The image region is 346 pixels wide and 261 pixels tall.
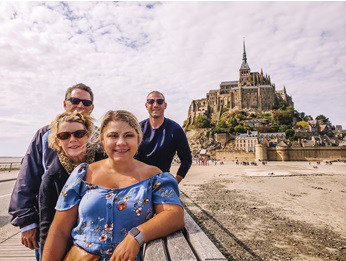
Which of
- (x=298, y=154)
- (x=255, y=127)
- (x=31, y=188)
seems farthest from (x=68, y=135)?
(x=255, y=127)

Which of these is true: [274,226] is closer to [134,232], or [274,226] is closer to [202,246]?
[202,246]

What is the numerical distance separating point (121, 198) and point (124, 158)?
27 cm

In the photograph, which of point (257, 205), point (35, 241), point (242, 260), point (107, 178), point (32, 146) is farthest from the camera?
point (257, 205)

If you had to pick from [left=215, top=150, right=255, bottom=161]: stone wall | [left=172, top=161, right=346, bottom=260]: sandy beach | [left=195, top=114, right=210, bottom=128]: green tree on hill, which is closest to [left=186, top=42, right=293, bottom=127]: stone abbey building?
[left=195, top=114, right=210, bottom=128]: green tree on hill

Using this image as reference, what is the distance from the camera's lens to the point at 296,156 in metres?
50.8

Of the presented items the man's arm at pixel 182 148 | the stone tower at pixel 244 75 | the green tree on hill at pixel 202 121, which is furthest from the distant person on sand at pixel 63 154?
the stone tower at pixel 244 75

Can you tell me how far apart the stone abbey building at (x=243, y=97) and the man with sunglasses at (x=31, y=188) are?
7618 centimetres

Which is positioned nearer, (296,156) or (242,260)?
(242,260)

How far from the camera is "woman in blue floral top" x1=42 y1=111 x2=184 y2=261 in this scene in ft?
4.89

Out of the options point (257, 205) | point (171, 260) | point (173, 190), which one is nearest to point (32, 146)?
point (173, 190)

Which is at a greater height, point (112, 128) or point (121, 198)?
point (112, 128)

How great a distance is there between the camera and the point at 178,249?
143cm

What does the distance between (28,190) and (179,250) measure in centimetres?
157

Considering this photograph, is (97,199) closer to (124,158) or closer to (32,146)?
(124,158)
